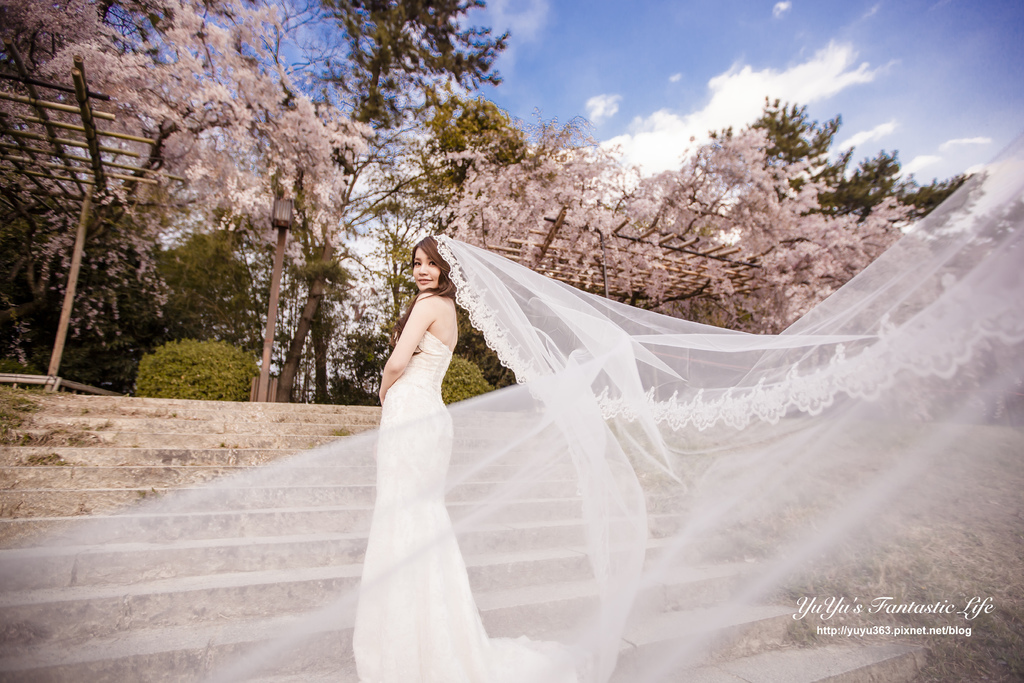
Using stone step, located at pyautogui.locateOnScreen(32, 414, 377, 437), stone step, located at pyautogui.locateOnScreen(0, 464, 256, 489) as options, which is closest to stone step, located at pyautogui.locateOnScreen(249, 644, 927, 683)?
stone step, located at pyautogui.locateOnScreen(0, 464, 256, 489)

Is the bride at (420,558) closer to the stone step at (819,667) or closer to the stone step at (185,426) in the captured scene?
the stone step at (819,667)

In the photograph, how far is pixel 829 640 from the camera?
263cm

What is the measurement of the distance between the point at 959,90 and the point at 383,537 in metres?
3.16

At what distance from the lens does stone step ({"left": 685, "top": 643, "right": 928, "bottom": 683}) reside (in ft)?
7.48

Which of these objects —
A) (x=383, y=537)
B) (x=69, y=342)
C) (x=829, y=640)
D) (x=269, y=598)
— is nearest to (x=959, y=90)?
(x=829, y=640)

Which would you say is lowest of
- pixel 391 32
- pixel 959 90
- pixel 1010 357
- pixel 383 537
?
pixel 383 537

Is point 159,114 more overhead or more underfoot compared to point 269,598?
more overhead

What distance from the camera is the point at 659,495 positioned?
2.09 metres

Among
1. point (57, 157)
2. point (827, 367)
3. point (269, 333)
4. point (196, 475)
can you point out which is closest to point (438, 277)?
point (827, 367)

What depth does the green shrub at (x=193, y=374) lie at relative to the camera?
7.00m

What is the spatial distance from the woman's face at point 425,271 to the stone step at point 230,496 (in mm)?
977

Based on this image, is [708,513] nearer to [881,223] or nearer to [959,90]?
[959,90]

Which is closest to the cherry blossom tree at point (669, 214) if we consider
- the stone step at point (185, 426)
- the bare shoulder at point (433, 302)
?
the stone step at point (185, 426)

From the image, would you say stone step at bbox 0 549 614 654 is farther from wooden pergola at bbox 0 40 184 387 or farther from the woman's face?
wooden pergola at bbox 0 40 184 387
